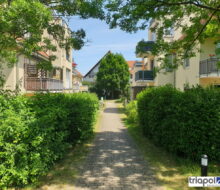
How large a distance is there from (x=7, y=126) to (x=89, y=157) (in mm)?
2970

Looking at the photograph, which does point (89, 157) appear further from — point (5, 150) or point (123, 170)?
point (5, 150)

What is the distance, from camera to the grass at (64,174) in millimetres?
3807

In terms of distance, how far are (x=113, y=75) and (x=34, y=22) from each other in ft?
112

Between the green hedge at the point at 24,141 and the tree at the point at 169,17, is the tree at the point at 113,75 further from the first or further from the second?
the green hedge at the point at 24,141

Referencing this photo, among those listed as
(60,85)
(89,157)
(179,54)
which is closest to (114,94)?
(60,85)

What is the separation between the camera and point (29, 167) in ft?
11.7

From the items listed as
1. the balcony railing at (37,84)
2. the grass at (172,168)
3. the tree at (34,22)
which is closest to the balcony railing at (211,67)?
the grass at (172,168)

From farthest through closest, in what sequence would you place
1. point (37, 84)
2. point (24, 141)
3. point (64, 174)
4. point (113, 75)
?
point (113, 75) < point (37, 84) < point (64, 174) < point (24, 141)

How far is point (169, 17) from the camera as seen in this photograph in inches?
293

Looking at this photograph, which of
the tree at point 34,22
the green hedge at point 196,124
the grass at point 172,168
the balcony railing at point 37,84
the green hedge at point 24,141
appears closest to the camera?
the green hedge at point 24,141

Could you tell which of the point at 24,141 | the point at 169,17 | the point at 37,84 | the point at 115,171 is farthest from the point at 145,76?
the point at 24,141

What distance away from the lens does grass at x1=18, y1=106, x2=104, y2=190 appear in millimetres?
3807

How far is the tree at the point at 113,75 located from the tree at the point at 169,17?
29833mm

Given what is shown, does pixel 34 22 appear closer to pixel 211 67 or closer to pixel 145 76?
pixel 211 67
